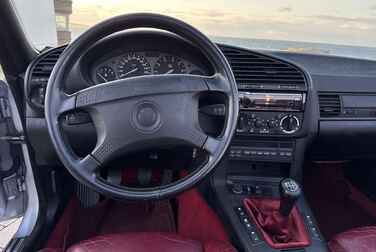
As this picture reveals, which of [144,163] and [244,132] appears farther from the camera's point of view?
[144,163]

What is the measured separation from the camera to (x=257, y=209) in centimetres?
145

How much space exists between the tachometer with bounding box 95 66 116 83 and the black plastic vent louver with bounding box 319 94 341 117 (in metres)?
0.87

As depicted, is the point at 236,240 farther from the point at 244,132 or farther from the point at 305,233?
the point at 244,132

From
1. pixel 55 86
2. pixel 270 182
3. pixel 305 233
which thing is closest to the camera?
pixel 55 86

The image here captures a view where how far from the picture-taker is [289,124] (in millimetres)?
1517

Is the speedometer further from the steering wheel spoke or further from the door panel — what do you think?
the door panel

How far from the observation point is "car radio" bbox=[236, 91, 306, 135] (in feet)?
4.85

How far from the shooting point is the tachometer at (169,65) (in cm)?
138

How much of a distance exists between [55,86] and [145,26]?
30 centimetres

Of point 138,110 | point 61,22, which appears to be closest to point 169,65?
point 138,110

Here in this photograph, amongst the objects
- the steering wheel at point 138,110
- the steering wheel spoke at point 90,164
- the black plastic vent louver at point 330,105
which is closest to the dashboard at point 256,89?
the black plastic vent louver at point 330,105

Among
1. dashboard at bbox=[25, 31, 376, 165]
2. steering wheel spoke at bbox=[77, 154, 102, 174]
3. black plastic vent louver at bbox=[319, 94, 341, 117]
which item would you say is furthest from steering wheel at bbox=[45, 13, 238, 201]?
black plastic vent louver at bbox=[319, 94, 341, 117]

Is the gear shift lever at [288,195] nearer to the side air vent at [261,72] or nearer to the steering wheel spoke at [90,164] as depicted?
the side air vent at [261,72]

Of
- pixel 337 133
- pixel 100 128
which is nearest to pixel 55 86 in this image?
pixel 100 128
